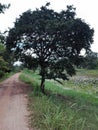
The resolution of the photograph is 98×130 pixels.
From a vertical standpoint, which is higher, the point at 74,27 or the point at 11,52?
the point at 74,27

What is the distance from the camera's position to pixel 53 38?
92.6 feet

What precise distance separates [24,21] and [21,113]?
16.0m

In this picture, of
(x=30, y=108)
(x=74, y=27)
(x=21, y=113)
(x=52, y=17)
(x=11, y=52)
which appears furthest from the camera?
(x=11, y=52)

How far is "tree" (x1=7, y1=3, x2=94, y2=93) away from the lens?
2762 cm

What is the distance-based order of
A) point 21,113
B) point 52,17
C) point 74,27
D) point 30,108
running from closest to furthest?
point 21,113
point 30,108
point 74,27
point 52,17

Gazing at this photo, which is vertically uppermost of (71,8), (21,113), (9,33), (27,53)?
(71,8)

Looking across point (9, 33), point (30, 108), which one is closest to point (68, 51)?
point (9, 33)

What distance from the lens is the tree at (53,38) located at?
2762 cm

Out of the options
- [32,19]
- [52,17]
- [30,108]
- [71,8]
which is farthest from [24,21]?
[30,108]

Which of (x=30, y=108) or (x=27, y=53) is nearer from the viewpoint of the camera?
(x=30, y=108)

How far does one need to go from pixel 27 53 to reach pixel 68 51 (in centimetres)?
431

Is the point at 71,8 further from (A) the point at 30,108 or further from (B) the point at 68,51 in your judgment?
(A) the point at 30,108

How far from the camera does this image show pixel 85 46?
28703mm

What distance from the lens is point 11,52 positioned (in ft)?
105
